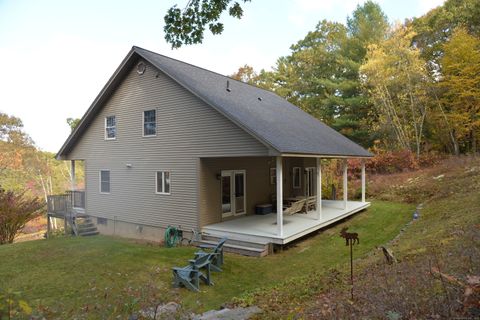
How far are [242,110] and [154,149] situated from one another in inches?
152

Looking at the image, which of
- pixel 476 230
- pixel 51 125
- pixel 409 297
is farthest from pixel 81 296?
pixel 51 125

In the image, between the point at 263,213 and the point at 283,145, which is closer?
the point at 283,145

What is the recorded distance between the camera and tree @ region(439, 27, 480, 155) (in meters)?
21.9

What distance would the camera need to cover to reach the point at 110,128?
47.9 ft

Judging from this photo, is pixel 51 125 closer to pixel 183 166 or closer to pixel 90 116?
pixel 90 116

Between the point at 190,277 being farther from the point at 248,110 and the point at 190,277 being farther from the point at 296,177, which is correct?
the point at 296,177

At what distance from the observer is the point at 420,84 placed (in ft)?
79.6

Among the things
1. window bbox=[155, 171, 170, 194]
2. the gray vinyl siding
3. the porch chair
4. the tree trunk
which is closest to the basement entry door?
the gray vinyl siding

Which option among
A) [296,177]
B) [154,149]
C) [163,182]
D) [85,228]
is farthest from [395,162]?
[85,228]

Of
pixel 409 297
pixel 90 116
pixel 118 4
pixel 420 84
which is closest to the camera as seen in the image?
pixel 409 297

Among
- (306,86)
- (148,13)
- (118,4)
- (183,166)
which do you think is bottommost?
(183,166)

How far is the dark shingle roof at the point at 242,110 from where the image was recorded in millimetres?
9969

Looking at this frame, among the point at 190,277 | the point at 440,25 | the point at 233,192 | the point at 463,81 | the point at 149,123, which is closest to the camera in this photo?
the point at 190,277

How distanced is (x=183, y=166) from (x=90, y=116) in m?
6.27
